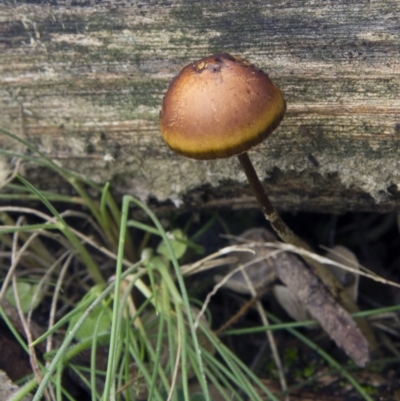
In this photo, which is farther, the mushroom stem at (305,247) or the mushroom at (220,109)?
the mushroom stem at (305,247)

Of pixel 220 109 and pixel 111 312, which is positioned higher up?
pixel 220 109

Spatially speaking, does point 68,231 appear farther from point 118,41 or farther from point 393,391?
point 393,391

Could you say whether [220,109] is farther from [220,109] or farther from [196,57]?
[196,57]

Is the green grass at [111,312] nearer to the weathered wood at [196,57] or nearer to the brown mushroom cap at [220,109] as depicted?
the weathered wood at [196,57]

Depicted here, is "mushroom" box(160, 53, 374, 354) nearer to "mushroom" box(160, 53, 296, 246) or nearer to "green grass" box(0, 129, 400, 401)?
"mushroom" box(160, 53, 296, 246)

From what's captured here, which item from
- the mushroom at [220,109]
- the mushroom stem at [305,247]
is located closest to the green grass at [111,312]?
the mushroom stem at [305,247]

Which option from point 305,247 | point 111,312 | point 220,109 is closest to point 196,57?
point 220,109
